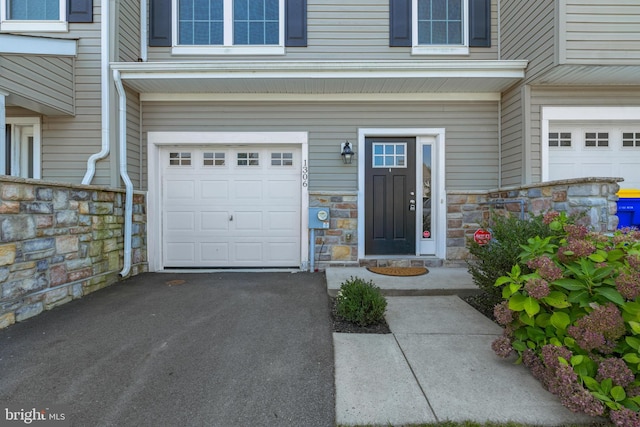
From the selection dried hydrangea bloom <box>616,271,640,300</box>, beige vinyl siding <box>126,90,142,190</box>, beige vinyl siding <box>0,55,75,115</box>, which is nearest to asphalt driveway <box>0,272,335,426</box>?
dried hydrangea bloom <box>616,271,640,300</box>

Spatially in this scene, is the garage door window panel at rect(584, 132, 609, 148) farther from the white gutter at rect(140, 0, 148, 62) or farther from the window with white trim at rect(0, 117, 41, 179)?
the window with white trim at rect(0, 117, 41, 179)

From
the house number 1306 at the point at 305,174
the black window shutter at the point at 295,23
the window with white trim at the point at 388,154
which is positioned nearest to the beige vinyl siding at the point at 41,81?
the black window shutter at the point at 295,23

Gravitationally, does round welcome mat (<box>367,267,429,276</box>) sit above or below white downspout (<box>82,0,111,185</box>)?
below

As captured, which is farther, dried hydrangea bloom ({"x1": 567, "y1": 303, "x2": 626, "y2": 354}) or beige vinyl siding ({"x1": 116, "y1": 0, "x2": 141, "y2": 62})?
beige vinyl siding ({"x1": 116, "y1": 0, "x2": 141, "y2": 62})

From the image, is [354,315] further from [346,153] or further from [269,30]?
[269,30]

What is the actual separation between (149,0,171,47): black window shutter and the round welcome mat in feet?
15.6

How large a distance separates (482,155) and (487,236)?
1.57m

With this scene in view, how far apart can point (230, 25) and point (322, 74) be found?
6.18ft

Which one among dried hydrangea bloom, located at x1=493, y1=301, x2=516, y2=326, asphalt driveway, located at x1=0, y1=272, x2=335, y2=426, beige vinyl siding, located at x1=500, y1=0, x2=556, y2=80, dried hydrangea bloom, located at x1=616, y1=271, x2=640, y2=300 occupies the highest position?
beige vinyl siding, located at x1=500, y1=0, x2=556, y2=80

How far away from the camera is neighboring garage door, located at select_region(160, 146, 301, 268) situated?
4758 mm

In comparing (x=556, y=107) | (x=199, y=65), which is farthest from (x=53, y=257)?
(x=556, y=107)

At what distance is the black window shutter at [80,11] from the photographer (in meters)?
4.03

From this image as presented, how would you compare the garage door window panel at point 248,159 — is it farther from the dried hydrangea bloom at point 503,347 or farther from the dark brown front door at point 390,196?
the dried hydrangea bloom at point 503,347

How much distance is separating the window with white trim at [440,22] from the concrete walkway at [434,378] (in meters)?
4.15
